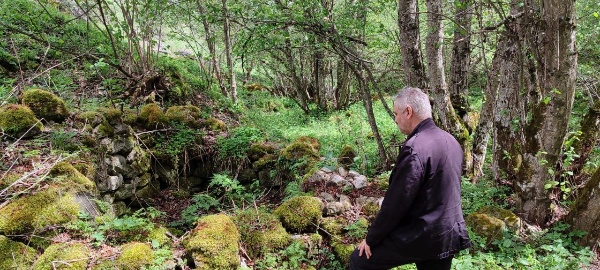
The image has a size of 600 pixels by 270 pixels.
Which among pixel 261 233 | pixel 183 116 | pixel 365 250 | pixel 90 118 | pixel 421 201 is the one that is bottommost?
pixel 261 233

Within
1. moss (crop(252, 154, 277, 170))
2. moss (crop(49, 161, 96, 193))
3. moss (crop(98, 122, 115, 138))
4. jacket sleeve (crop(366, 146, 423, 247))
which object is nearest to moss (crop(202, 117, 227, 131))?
moss (crop(252, 154, 277, 170))

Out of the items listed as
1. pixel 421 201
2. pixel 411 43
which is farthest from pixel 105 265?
pixel 411 43

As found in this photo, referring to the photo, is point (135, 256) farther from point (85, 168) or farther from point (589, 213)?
point (589, 213)

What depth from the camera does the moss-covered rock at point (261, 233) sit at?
144 inches

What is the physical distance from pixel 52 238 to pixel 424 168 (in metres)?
3.41

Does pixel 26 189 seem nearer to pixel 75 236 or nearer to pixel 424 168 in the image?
pixel 75 236

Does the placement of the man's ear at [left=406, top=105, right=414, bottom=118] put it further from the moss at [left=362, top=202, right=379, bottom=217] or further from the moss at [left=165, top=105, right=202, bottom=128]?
the moss at [left=165, top=105, right=202, bottom=128]

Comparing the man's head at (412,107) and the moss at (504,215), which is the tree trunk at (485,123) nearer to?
the moss at (504,215)

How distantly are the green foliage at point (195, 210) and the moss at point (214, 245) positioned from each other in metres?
1.53

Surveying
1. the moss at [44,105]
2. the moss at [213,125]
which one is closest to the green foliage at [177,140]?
the moss at [213,125]

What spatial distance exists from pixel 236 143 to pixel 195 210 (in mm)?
1839

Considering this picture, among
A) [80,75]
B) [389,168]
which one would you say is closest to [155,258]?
[389,168]

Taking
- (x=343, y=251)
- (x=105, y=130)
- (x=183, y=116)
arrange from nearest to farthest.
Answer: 1. (x=343, y=251)
2. (x=105, y=130)
3. (x=183, y=116)

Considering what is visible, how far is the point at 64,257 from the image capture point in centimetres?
300
